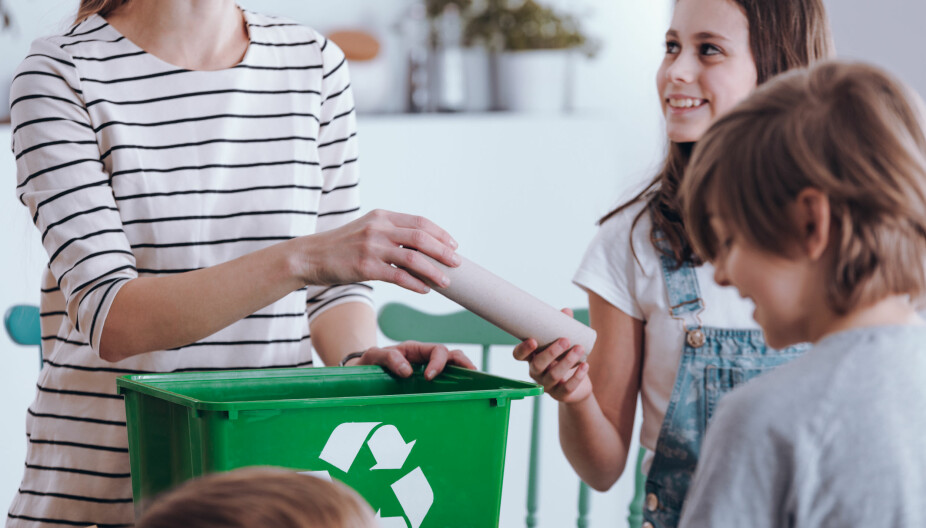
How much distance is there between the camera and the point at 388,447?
2.74ft

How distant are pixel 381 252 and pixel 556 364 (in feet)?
0.78

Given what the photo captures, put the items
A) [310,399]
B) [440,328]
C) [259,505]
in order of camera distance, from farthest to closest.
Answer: [440,328] → [310,399] → [259,505]

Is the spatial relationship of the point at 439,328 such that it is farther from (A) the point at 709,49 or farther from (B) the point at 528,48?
(B) the point at 528,48

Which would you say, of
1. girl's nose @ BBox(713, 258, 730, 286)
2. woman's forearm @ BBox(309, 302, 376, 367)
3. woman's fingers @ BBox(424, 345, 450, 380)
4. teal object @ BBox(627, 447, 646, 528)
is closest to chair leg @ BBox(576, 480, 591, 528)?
teal object @ BBox(627, 447, 646, 528)

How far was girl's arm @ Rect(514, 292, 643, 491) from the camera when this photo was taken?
117 cm

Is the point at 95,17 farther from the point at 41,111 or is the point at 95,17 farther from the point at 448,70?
the point at 448,70

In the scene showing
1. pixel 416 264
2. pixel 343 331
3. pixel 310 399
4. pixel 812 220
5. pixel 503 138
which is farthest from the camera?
pixel 503 138

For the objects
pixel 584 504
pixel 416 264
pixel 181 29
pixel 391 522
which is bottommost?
pixel 584 504

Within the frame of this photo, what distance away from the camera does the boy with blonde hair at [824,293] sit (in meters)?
0.60

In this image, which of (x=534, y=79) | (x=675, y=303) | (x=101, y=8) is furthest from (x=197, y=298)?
(x=534, y=79)

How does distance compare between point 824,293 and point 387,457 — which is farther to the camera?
point 387,457

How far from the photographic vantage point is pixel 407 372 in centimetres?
103

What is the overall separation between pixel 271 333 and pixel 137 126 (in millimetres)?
290

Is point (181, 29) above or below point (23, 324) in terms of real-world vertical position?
above
